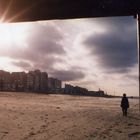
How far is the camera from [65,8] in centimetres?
444

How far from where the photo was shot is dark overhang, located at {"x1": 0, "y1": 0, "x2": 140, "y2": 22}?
4.27m

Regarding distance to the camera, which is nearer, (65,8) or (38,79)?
(65,8)

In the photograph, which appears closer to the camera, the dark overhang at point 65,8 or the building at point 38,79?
the dark overhang at point 65,8

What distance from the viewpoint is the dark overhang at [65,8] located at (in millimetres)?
4266

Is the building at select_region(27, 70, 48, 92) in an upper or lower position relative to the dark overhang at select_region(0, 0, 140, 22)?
upper

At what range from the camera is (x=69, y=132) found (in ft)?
53.6

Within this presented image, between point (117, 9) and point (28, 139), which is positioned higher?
point (117, 9)

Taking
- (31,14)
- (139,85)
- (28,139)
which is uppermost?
(31,14)

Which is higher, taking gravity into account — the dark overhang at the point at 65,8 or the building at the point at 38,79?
the building at the point at 38,79

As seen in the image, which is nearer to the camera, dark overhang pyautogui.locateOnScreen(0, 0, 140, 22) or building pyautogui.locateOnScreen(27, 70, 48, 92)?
dark overhang pyautogui.locateOnScreen(0, 0, 140, 22)

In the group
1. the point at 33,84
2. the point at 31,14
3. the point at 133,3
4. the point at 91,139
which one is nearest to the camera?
the point at 133,3

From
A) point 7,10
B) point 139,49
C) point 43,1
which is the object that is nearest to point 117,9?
point 139,49

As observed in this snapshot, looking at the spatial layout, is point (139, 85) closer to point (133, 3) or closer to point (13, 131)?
point (133, 3)

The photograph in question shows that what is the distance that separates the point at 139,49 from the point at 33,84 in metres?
164
